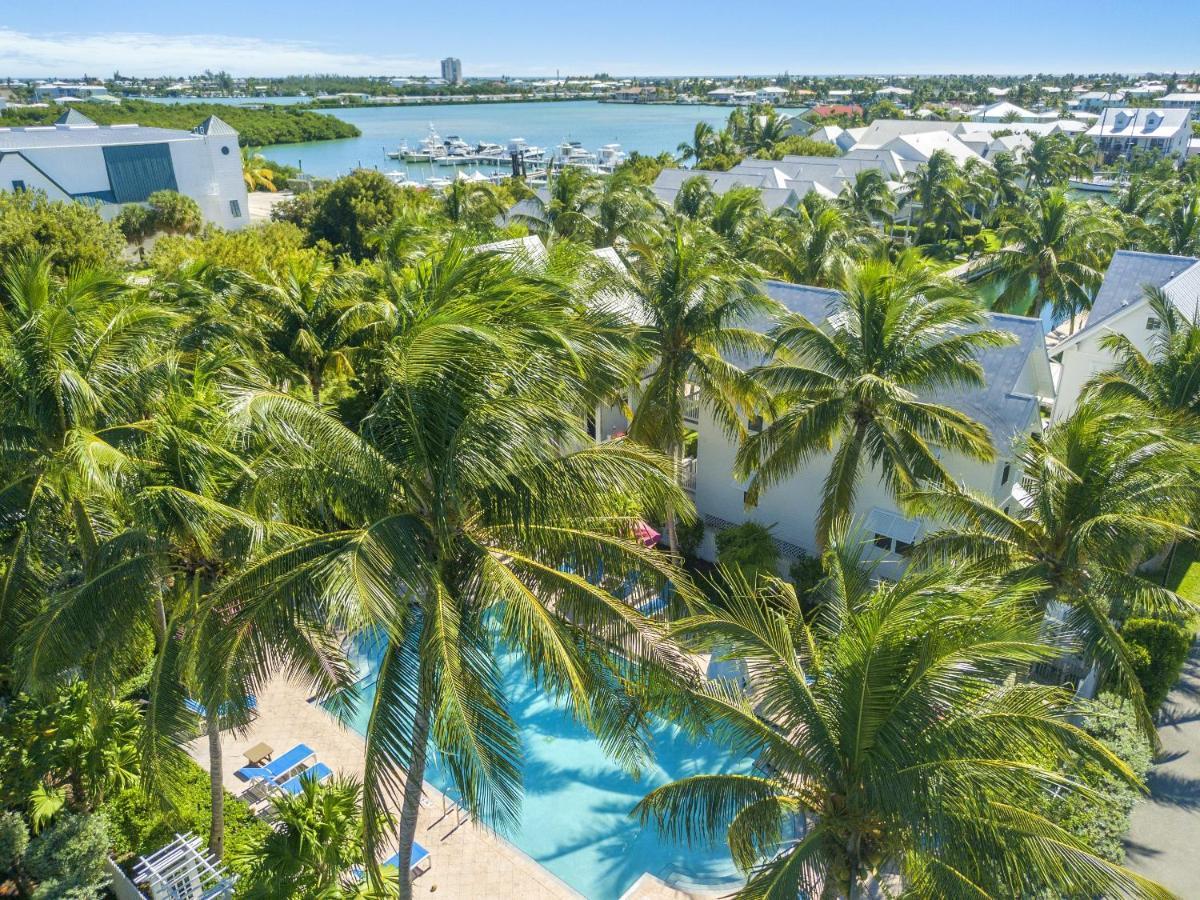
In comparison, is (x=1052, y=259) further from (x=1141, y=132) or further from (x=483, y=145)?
(x=483, y=145)

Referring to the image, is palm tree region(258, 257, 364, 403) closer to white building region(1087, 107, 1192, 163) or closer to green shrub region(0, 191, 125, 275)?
green shrub region(0, 191, 125, 275)

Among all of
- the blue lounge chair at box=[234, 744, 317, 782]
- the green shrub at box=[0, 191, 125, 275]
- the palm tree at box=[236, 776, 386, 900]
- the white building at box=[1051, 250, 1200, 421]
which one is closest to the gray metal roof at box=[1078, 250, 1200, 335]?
the white building at box=[1051, 250, 1200, 421]

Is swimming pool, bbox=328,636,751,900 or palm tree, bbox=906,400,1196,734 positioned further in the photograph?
swimming pool, bbox=328,636,751,900

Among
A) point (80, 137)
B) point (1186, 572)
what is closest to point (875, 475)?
point (1186, 572)

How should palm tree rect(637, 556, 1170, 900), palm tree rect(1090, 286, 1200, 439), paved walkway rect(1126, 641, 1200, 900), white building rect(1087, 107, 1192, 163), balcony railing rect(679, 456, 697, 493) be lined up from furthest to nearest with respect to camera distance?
white building rect(1087, 107, 1192, 163)
balcony railing rect(679, 456, 697, 493)
palm tree rect(1090, 286, 1200, 439)
paved walkway rect(1126, 641, 1200, 900)
palm tree rect(637, 556, 1170, 900)

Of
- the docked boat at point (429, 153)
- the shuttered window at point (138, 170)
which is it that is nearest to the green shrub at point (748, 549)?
the shuttered window at point (138, 170)
